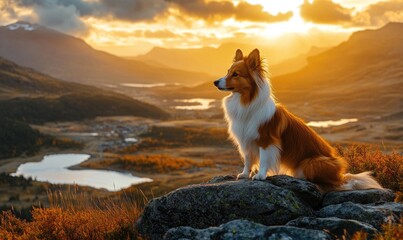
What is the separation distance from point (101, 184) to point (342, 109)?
140 meters

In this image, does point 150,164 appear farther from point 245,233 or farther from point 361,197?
point 245,233

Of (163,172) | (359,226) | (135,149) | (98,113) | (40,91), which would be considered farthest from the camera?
(40,91)

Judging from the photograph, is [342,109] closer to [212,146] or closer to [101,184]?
[212,146]

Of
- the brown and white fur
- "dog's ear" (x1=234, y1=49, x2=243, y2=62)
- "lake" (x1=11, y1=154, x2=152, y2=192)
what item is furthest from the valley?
"dog's ear" (x1=234, y1=49, x2=243, y2=62)

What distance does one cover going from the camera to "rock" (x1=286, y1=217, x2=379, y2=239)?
5371mm

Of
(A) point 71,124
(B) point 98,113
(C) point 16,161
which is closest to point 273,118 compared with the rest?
(C) point 16,161

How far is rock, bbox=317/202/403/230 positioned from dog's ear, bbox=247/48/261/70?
313 centimetres

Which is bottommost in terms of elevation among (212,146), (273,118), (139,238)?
(212,146)

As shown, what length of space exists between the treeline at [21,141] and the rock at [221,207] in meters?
87.3

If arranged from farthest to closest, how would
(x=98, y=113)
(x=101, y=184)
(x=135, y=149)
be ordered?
1. (x=98, y=113)
2. (x=135, y=149)
3. (x=101, y=184)

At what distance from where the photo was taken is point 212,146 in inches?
4109

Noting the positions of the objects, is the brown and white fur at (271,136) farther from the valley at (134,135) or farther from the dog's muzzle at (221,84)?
the valley at (134,135)

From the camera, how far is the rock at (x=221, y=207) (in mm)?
6844

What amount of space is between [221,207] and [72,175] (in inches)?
2433
